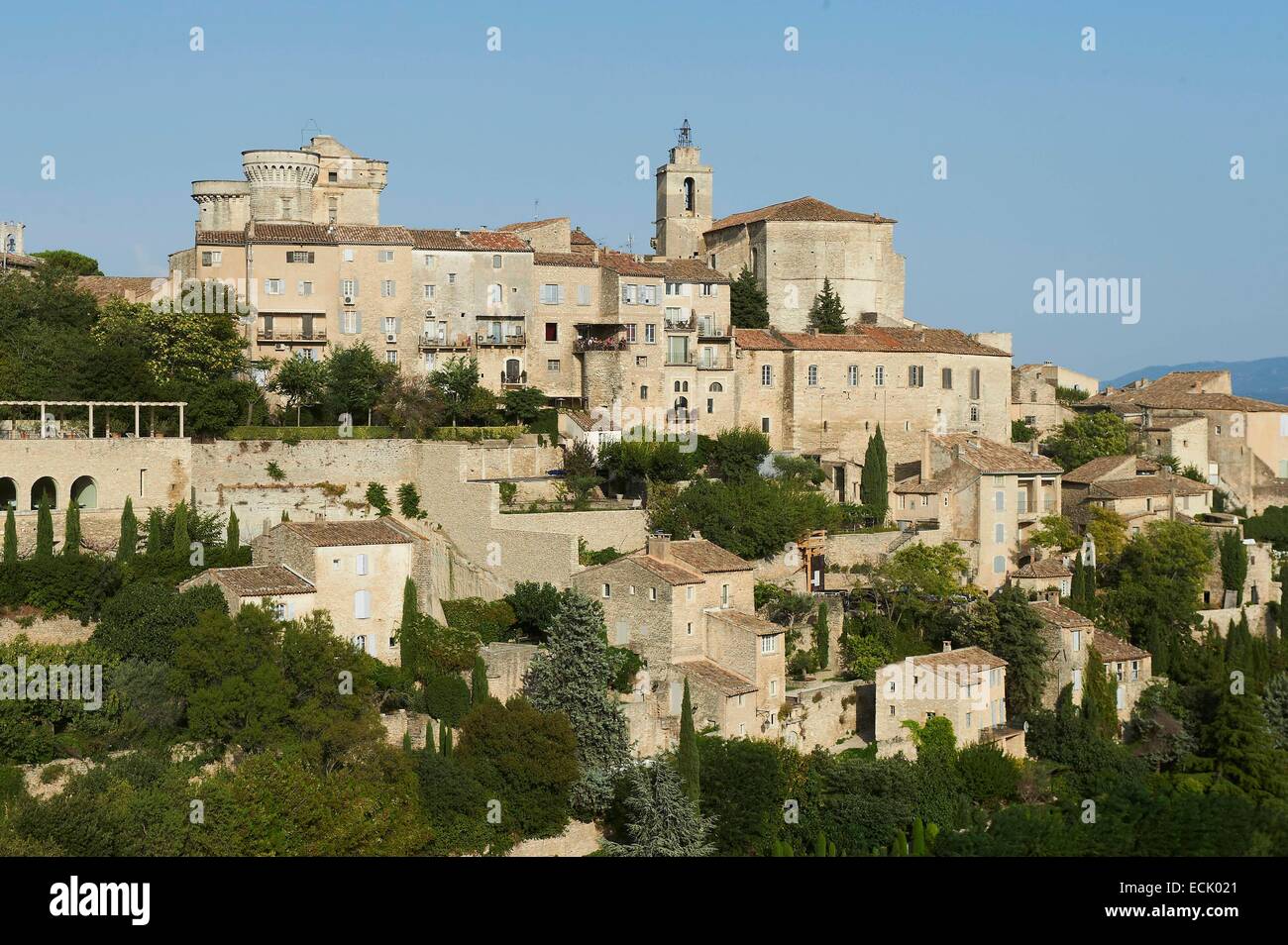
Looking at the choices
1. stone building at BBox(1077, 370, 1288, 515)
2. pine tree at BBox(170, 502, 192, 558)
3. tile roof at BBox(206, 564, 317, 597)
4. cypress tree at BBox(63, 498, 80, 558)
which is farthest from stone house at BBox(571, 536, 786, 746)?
stone building at BBox(1077, 370, 1288, 515)

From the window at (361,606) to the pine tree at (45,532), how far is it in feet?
23.3

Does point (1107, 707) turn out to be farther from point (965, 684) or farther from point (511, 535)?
point (511, 535)

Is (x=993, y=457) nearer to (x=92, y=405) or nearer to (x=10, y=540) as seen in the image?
(x=92, y=405)

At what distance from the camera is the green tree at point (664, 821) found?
30094mm

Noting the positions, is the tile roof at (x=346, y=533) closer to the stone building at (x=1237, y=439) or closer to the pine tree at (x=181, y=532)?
the pine tree at (x=181, y=532)

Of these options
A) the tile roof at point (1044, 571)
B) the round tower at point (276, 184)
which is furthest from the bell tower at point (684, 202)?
the tile roof at point (1044, 571)

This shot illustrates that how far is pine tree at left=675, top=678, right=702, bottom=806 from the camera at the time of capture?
103 feet

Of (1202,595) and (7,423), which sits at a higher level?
(7,423)

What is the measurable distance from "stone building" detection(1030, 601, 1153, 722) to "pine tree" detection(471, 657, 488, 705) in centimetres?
1455

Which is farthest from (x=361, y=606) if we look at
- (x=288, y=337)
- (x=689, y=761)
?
(x=288, y=337)

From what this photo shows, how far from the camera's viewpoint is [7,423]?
131 ft
